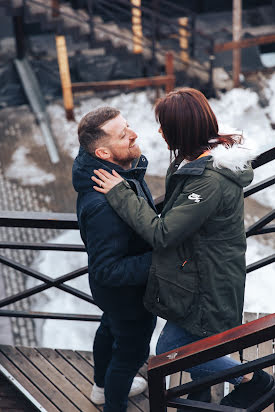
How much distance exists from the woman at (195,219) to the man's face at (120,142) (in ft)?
0.36

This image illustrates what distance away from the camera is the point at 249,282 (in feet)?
21.8

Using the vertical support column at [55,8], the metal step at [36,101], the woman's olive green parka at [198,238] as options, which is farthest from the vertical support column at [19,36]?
the woman's olive green parka at [198,238]

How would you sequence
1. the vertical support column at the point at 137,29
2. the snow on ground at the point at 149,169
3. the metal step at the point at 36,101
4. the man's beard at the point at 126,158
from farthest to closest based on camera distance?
the vertical support column at the point at 137,29, the metal step at the point at 36,101, the snow on ground at the point at 149,169, the man's beard at the point at 126,158

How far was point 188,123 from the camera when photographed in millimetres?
2230

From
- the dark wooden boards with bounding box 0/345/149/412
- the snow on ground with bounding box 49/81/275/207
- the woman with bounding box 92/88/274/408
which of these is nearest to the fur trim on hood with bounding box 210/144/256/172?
the woman with bounding box 92/88/274/408

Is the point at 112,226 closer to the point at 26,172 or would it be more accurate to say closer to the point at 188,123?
the point at 188,123

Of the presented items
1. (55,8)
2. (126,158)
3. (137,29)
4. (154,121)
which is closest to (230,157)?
(126,158)

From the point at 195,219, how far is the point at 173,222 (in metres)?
0.09

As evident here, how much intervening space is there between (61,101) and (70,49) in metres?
1.27

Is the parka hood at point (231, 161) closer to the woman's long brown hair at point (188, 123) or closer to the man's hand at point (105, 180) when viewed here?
the woman's long brown hair at point (188, 123)

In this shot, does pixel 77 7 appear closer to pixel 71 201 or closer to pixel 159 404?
pixel 71 201

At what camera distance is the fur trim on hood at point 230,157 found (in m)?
2.27

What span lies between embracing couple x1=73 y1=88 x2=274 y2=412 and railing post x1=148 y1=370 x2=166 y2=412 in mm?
244

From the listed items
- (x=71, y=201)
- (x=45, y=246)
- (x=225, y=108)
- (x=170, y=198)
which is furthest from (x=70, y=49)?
(x=170, y=198)
